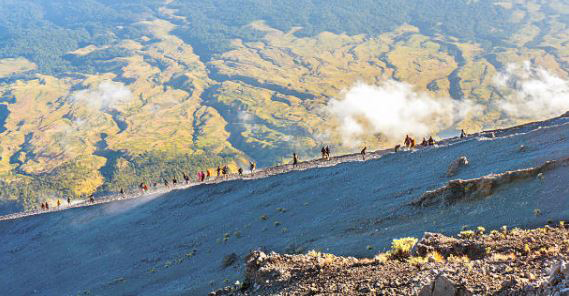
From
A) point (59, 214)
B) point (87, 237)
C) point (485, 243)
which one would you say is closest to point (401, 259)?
point (485, 243)

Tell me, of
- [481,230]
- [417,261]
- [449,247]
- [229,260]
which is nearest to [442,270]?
[417,261]

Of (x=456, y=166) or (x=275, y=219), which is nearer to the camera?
(x=456, y=166)

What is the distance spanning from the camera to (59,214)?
6775 cm

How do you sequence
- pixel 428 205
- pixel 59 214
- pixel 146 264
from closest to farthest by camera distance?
1. pixel 428 205
2. pixel 146 264
3. pixel 59 214

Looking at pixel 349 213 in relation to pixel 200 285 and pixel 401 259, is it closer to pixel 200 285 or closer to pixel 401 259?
pixel 200 285

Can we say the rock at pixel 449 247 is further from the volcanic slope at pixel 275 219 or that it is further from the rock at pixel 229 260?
the rock at pixel 229 260

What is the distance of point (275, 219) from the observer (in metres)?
38.7

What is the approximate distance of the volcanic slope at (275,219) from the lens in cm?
2469

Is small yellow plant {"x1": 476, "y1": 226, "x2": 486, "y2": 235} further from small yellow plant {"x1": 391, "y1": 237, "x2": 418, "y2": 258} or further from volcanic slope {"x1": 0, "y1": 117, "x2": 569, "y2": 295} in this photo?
small yellow plant {"x1": 391, "y1": 237, "x2": 418, "y2": 258}

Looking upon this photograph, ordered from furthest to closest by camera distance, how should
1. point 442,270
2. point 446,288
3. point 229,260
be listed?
1. point 229,260
2. point 442,270
3. point 446,288

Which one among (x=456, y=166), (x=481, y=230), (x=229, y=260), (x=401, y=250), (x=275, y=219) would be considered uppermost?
(x=456, y=166)

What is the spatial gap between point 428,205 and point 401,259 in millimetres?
11190

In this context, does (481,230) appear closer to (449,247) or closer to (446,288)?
(449,247)

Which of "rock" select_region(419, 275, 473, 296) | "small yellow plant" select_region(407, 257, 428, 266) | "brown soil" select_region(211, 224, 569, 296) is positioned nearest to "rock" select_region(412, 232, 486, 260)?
"brown soil" select_region(211, 224, 569, 296)
